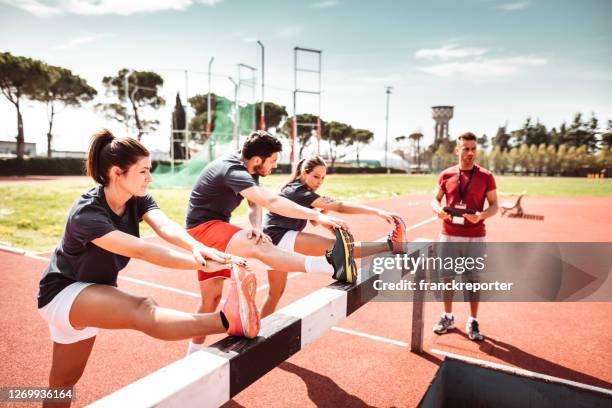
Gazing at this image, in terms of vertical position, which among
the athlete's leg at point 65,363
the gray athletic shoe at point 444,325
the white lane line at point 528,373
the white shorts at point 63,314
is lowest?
the gray athletic shoe at point 444,325

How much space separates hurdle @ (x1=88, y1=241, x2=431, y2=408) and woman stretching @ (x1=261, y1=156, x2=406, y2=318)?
129 cm

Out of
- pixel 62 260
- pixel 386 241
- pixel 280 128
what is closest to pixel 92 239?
pixel 62 260

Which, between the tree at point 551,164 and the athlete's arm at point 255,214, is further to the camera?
the tree at point 551,164

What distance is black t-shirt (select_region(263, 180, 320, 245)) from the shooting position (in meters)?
3.67

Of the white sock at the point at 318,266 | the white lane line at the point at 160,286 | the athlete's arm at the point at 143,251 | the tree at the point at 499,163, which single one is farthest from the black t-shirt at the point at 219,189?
the tree at the point at 499,163

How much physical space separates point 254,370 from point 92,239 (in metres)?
0.97

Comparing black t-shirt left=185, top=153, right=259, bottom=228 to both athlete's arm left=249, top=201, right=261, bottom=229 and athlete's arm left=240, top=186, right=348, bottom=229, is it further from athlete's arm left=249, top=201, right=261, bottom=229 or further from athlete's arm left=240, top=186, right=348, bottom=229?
athlete's arm left=249, top=201, right=261, bottom=229

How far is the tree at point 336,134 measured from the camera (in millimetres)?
75812

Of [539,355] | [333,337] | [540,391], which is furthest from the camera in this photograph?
[333,337]

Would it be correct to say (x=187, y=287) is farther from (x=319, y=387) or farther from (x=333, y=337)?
→ (x=319, y=387)

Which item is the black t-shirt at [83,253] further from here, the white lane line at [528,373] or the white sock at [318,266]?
the white lane line at [528,373]

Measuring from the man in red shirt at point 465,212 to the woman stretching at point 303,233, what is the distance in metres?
1.03

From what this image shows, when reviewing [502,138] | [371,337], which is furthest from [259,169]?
[502,138]

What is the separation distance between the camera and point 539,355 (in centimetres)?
378
